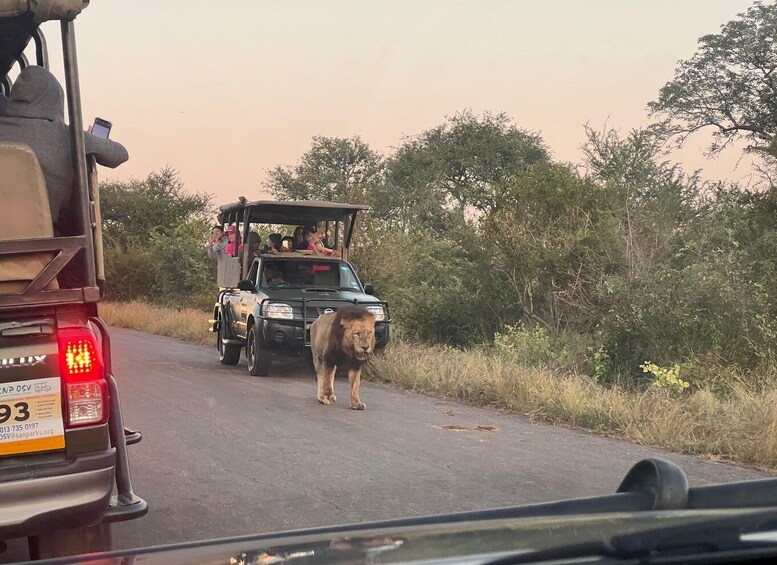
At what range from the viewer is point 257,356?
508 inches

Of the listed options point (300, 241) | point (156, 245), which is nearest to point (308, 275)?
point (300, 241)

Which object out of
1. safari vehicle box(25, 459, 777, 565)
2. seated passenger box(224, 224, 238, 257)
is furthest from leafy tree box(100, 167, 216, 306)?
safari vehicle box(25, 459, 777, 565)

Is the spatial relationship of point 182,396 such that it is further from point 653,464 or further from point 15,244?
point 653,464

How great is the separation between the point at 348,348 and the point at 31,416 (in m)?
6.46

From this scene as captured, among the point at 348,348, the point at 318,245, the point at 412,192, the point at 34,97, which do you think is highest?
the point at 412,192

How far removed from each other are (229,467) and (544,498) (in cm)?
229

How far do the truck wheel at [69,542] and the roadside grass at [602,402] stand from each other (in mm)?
4825

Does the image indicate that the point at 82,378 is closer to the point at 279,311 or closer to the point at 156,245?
the point at 279,311

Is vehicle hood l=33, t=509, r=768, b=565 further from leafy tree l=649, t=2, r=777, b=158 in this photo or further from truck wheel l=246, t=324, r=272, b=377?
leafy tree l=649, t=2, r=777, b=158

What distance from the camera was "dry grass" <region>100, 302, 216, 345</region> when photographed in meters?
21.0

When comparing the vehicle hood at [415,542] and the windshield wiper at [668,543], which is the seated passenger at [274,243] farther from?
the windshield wiper at [668,543]

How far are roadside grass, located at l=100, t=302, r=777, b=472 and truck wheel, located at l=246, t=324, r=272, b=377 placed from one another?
4.63ft

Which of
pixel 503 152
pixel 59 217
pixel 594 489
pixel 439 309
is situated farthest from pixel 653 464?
pixel 503 152

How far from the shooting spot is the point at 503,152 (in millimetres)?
39562
